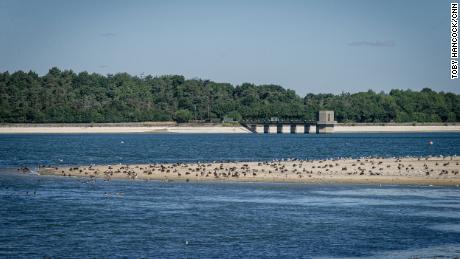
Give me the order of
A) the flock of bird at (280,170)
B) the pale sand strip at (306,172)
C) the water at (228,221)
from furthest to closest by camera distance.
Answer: the flock of bird at (280,170) < the pale sand strip at (306,172) < the water at (228,221)

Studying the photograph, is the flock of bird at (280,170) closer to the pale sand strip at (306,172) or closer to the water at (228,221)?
the pale sand strip at (306,172)

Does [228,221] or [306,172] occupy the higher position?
[306,172]

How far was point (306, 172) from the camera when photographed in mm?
A: 73750

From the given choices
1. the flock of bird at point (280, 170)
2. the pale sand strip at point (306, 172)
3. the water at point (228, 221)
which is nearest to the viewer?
the water at point (228, 221)

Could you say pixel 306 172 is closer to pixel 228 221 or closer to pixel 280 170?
pixel 280 170

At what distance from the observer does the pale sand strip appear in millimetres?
68562

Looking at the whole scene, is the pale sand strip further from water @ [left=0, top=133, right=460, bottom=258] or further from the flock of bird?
water @ [left=0, top=133, right=460, bottom=258]

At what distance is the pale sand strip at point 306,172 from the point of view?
68.6 m

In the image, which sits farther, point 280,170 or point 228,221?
point 280,170

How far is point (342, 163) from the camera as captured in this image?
83.3 m

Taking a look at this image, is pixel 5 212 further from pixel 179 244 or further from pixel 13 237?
pixel 179 244

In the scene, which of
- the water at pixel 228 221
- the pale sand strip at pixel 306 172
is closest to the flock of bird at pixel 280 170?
the pale sand strip at pixel 306 172

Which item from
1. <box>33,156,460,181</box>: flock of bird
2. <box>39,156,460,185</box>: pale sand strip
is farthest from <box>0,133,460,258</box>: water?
<box>33,156,460,181</box>: flock of bird

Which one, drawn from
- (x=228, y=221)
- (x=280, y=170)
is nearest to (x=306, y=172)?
(x=280, y=170)
